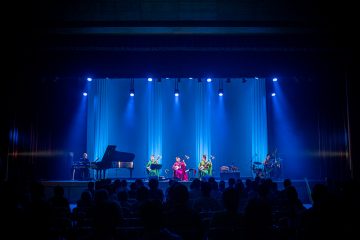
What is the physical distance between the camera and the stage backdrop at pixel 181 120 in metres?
17.9

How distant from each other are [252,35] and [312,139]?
5715 millimetres

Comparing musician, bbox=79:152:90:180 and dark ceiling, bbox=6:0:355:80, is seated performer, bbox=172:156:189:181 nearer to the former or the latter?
musician, bbox=79:152:90:180

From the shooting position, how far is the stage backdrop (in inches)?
704

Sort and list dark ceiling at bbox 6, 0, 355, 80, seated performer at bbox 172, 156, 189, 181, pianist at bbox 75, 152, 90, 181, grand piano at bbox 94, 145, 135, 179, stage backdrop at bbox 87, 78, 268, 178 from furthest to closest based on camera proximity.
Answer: stage backdrop at bbox 87, 78, 268, 178
seated performer at bbox 172, 156, 189, 181
pianist at bbox 75, 152, 90, 181
grand piano at bbox 94, 145, 135, 179
dark ceiling at bbox 6, 0, 355, 80

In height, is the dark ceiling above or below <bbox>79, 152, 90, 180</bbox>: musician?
above

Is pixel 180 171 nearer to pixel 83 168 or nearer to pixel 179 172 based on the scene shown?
pixel 179 172

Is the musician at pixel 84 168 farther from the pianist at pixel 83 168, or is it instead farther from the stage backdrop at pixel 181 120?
the stage backdrop at pixel 181 120

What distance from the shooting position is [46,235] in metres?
3.82

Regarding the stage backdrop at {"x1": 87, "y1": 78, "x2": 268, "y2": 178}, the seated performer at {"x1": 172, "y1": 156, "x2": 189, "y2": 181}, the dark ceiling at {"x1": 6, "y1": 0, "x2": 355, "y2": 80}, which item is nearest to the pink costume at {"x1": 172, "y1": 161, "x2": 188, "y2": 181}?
the seated performer at {"x1": 172, "y1": 156, "x2": 189, "y2": 181}

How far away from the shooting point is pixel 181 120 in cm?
1861

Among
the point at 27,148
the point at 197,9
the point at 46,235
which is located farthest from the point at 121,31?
the point at 46,235

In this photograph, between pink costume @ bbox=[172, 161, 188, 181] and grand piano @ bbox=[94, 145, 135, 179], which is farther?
pink costume @ bbox=[172, 161, 188, 181]

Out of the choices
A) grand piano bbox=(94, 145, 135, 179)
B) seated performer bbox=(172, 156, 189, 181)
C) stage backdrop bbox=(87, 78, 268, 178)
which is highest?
stage backdrop bbox=(87, 78, 268, 178)

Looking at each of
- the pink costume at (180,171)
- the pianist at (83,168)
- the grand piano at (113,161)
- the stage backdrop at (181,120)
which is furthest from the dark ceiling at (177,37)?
the stage backdrop at (181,120)
